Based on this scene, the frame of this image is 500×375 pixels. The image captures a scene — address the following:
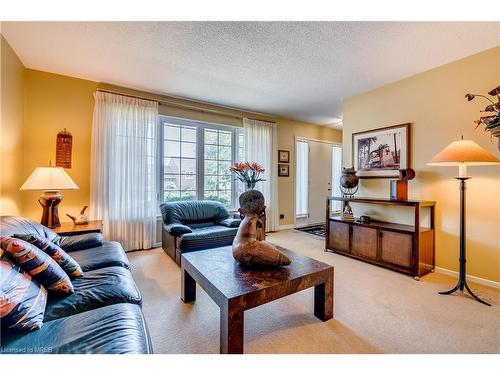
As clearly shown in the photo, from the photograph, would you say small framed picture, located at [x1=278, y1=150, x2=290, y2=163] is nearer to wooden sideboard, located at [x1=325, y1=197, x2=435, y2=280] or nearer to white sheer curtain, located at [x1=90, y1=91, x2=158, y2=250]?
wooden sideboard, located at [x1=325, y1=197, x2=435, y2=280]

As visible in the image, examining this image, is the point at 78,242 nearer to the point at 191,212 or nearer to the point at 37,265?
the point at 37,265

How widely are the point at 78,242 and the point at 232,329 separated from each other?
1795 millimetres

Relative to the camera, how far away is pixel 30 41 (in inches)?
93.1

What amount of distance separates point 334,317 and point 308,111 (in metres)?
3.86

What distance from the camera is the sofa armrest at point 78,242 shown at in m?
2.18

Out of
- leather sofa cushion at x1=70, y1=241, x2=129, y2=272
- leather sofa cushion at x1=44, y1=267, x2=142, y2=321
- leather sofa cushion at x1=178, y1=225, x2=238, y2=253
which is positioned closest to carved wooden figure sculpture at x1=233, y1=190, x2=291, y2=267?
leather sofa cushion at x1=44, y1=267, x2=142, y2=321

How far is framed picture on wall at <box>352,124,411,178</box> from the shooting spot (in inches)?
123

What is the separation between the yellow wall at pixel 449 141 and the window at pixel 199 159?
8.50 ft

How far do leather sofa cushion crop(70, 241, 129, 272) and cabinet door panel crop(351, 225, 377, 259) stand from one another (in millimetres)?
2813

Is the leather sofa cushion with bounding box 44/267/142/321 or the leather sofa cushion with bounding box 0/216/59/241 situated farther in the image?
the leather sofa cushion with bounding box 0/216/59/241
